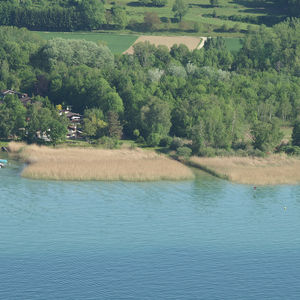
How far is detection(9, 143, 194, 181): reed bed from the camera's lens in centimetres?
11019

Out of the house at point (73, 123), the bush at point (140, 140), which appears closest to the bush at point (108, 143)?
the bush at point (140, 140)

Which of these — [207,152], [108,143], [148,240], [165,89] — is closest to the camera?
[148,240]

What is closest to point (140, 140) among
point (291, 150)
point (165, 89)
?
point (165, 89)

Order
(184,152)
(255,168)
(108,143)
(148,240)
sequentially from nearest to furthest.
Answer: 1. (148,240)
2. (255,168)
3. (184,152)
4. (108,143)

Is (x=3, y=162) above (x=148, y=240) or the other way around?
above

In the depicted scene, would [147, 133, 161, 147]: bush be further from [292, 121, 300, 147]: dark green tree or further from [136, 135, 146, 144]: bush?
[292, 121, 300, 147]: dark green tree

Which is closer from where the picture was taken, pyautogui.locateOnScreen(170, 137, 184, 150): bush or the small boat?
the small boat

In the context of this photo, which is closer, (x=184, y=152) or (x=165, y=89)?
(x=184, y=152)

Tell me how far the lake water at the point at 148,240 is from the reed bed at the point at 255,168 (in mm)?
2874

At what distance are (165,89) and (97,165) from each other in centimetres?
4229

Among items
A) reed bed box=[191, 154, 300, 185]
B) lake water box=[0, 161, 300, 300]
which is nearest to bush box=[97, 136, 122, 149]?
reed bed box=[191, 154, 300, 185]

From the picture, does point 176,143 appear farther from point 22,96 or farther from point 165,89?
point 22,96

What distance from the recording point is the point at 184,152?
406 ft

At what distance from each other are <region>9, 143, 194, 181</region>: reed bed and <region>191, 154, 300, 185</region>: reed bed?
4.77 metres
